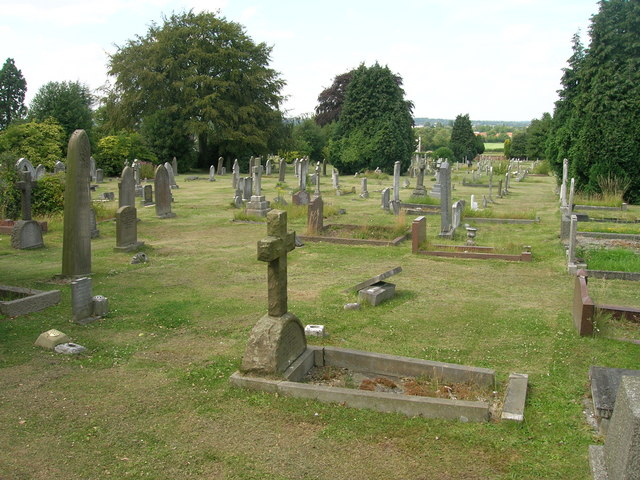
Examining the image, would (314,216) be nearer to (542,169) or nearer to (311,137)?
(542,169)

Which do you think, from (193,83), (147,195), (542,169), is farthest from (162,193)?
(542,169)

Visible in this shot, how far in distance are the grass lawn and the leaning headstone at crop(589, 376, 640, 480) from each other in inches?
31.2

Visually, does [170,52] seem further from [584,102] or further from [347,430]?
[347,430]

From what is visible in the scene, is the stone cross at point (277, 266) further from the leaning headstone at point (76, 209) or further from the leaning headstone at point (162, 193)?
the leaning headstone at point (162, 193)

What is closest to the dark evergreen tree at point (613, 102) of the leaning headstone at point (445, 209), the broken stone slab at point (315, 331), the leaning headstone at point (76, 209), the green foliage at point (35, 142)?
the leaning headstone at point (445, 209)

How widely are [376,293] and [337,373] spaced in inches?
123

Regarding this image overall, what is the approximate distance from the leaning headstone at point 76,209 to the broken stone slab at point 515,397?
8021mm

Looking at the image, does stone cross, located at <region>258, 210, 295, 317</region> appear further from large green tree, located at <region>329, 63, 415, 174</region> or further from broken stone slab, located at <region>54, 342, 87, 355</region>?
large green tree, located at <region>329, 63, 415, 174</region>

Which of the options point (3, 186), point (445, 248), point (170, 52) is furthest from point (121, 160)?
point (445, 248)

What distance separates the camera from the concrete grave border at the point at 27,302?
891 cm

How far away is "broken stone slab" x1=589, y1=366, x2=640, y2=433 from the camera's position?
5.39 meters

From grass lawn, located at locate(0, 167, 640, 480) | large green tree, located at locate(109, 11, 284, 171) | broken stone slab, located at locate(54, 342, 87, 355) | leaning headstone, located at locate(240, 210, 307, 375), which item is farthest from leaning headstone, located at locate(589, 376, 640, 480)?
large green tree, located at locate(109, 11, 284, 171)

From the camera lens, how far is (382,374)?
275 inches

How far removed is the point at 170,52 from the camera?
46.4m
